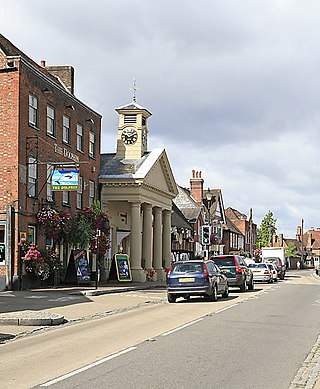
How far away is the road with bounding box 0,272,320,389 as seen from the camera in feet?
31.0

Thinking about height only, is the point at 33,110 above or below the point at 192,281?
Answer: above

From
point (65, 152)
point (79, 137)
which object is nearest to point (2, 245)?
point (65, 152)

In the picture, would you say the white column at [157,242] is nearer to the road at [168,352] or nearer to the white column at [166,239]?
the white column at [166,239]

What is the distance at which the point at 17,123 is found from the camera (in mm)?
30141

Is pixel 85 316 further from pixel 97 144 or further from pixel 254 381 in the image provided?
pixel 97 144

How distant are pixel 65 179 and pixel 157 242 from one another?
16.5 meters

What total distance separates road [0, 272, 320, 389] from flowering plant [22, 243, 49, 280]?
10.6 metres

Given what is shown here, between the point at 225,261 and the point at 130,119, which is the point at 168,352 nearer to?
the point at 225,261

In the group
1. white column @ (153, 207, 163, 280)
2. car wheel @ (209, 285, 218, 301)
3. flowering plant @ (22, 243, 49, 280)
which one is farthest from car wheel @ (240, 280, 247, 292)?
white column @ (153, 207, 163, 280)

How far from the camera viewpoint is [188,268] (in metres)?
24.9

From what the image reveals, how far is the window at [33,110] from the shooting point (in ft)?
104

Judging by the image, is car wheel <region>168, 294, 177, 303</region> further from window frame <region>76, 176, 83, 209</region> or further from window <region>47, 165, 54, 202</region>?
window frame <region>76, 176, 83, 209</region>

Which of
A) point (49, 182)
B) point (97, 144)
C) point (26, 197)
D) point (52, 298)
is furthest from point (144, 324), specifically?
point (97, 144)

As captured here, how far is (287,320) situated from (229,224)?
241ft
